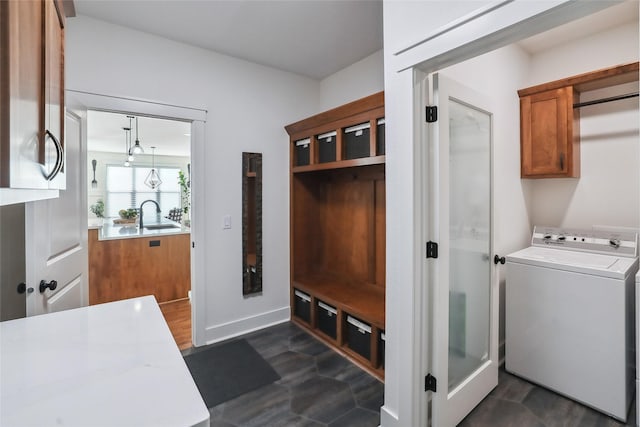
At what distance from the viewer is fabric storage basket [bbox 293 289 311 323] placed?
310cm

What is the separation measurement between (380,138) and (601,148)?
1.80 m

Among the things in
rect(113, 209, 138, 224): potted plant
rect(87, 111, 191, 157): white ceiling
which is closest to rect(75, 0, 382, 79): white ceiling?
rect(87, 111, 191, 157): white ceiling

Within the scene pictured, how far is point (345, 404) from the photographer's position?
2012mm

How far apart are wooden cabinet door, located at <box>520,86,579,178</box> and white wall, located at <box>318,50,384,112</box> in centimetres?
126

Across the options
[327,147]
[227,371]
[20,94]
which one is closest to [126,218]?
[227,371]

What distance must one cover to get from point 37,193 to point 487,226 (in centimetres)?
222

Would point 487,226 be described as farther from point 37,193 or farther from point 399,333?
point 37,193

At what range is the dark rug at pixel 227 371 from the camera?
7.01 feet

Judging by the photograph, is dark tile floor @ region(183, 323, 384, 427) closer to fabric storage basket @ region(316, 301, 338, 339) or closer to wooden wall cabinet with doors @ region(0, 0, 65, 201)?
fabric storage basket @ region(316, 301, 338, 339)

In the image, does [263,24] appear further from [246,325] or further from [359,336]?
[246,325]

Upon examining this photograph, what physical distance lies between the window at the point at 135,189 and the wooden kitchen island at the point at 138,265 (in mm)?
5738

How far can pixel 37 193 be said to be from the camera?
708 mm

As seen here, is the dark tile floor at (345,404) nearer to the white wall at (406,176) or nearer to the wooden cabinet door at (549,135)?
the white wall at (406,176)

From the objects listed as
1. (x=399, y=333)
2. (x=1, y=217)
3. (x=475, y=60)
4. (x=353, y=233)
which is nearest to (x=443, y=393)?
(x=399, y=333)
